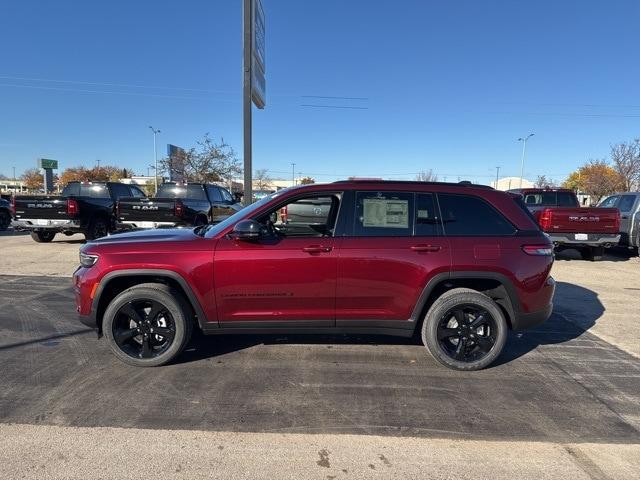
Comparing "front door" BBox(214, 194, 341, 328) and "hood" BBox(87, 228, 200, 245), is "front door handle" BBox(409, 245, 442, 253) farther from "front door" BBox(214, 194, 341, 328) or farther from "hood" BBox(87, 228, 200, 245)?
"hood" BBox(87, 228, 200, 245)

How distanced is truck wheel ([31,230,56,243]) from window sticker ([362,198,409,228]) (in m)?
13.4

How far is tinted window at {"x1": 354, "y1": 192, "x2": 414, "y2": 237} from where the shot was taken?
4270 millimetres

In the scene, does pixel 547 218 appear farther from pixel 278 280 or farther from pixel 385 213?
pixel 278 280

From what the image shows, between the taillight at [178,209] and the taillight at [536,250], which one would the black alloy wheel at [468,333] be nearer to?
the taillight at [536,250]

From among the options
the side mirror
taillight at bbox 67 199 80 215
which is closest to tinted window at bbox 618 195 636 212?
the side mirror

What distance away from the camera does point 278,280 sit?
4.14 m

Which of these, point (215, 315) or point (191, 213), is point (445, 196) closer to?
point (215, 315)

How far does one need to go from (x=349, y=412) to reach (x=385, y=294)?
3.86 feet

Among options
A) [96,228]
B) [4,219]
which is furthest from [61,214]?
[4,219]

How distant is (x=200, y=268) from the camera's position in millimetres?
4121

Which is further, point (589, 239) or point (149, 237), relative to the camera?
point (589, 239)

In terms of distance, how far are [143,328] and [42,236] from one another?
498 inches

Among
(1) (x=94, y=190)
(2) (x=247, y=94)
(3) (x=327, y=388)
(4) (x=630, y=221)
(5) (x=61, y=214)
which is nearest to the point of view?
(3) (x=327, y=388)

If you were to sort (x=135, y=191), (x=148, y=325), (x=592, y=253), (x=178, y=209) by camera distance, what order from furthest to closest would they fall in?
(x=135, y=191), (x=592, y=253), (x=178, y=209), (x=148, y=325)
